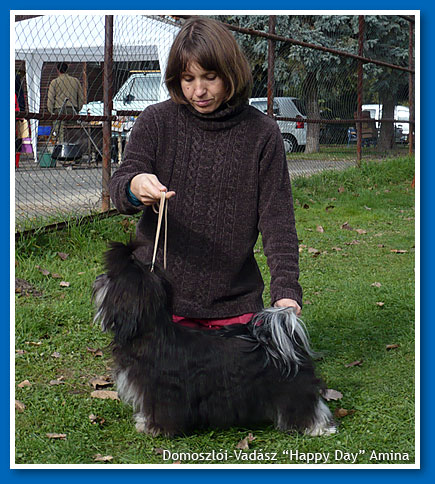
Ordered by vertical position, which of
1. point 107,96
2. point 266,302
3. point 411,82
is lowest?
point 266,302

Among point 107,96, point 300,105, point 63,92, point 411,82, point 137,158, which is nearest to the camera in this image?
point 137,158

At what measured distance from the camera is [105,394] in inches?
129

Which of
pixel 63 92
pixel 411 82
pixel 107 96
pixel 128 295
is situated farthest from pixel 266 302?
pixel 411 82

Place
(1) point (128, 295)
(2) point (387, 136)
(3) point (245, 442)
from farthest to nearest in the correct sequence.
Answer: (2) point (387, 136) < (3) point (245, 442) < (1) point (128, 295)

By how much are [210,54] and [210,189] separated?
0.62 m

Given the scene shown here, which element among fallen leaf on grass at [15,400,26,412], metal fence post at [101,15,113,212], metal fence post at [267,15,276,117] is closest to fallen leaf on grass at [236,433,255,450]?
fallen leaf on grass at [15,400,26,412]

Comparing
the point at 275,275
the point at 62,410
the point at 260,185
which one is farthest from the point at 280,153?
the point at 62,410

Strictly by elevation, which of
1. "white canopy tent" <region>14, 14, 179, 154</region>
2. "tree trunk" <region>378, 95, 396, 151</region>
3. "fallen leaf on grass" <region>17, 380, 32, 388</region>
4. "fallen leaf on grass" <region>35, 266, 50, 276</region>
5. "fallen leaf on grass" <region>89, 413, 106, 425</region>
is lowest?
"fallen leaf on grass" <region>89, 413, 106, 425</region>

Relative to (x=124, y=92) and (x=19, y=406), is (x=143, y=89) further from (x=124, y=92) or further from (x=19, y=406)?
(x=19, y=406)

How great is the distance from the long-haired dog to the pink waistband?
22 centimetres

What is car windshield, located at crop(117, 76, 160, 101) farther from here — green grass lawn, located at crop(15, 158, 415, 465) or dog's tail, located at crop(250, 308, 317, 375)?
dog's tail, located at crop(250, 308, 317, 375)

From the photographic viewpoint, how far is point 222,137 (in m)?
3.05

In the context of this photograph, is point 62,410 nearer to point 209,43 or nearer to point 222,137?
point 222,137

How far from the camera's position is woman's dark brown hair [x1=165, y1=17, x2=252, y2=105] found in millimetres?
2742
